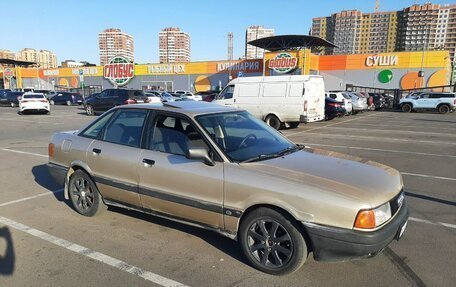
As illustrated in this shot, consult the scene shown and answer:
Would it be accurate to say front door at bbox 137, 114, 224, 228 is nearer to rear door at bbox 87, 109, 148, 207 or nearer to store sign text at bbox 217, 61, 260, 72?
rear door at bbox 87, 109, 148, 207

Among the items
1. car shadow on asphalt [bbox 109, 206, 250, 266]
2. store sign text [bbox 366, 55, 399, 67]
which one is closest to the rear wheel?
store sign text [bbox 366, 55, 399, 67]

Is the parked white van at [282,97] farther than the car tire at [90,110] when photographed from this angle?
No

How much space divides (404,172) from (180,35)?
362 feet

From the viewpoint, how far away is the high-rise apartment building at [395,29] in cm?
8431

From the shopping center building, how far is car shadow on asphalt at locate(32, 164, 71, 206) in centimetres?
2495

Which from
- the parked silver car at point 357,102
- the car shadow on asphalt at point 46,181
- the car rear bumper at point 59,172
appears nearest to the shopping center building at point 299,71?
the parked silver car at point 357,102

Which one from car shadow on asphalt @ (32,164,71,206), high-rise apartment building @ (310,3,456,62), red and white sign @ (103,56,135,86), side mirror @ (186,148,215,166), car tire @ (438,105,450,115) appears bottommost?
car shadow on asphalt @ (32,164,71,206)

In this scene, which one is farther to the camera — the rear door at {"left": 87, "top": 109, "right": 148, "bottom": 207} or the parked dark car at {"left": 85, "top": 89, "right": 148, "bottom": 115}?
the parked dark car at {"left": 85, "top": 89, "right": 148, "bottom": 115}

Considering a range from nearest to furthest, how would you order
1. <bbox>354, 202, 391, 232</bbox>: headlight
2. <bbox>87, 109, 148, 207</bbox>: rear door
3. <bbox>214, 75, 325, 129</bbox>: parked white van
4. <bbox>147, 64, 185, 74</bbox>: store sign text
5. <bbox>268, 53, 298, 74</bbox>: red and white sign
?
<bbox>354, 202, 391, 232</bbox>: headlight → <bbox>87, 109, 148, 207</bbox>: rear door → <bbox>214, 75, 325, 129</bbox>: parked white van → <bbox>268, 53, 298, 74</bbox>: red and white sign → <bbox>147, 64, 185, 74</bbox>: store sign text

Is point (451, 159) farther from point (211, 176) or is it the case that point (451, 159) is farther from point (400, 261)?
point (211, 176)

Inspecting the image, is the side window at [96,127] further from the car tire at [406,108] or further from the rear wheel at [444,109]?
the car tire at [406,108]

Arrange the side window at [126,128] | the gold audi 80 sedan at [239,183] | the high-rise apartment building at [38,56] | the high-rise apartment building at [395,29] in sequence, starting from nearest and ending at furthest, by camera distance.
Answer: the gold audi 80 sedan at [239,183], the side window at [126,128], the high-rise apartment building at [395,29], the high-rise apartment building at [38,56]

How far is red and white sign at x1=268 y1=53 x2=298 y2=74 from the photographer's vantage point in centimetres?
4156

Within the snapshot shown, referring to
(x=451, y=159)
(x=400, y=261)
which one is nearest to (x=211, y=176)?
(x=400, y=261)
